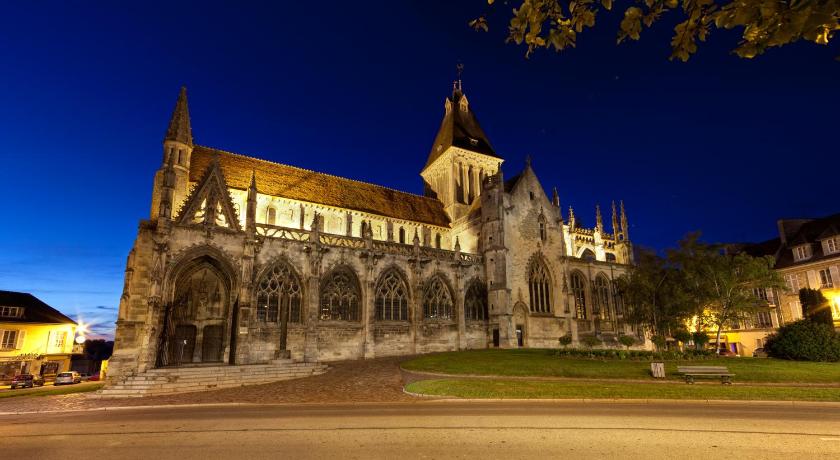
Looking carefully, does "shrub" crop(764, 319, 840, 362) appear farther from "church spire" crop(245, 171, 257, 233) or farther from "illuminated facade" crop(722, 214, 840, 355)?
"church spire" crop(245, 171, 257, 233)

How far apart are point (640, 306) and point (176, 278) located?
35.9 m

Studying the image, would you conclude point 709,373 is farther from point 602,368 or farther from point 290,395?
point 290,395

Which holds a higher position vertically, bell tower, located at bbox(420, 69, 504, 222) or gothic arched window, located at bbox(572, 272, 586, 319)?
bell tower, located at bbox(420, 69, 504, 222)

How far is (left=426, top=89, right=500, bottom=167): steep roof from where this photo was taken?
5132 cm

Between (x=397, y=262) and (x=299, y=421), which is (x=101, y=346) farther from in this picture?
(x=299, y=421)

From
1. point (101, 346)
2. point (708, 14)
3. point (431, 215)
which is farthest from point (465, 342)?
point (101, 346)

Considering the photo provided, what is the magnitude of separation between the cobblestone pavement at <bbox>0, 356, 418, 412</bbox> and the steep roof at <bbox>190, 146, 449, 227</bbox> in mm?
16848

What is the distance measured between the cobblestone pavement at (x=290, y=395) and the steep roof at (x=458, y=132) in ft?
110

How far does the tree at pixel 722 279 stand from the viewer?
103 feet

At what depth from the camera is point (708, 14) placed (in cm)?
401

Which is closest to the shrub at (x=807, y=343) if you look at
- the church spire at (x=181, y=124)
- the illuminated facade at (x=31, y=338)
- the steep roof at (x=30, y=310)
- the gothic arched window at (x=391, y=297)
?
the gothic arched window at (x=391, y=297)

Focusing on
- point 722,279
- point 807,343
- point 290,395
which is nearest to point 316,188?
point 290,395

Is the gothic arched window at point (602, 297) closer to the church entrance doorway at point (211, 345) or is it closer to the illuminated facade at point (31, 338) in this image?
the church entrance doorway at point (211, 345)

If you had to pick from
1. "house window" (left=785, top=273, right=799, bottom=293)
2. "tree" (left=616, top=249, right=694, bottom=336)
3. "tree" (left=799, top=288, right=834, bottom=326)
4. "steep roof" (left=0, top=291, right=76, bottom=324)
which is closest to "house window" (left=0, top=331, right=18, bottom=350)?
"steep roof" (left=0, top=291, right=76, bottom=324)
